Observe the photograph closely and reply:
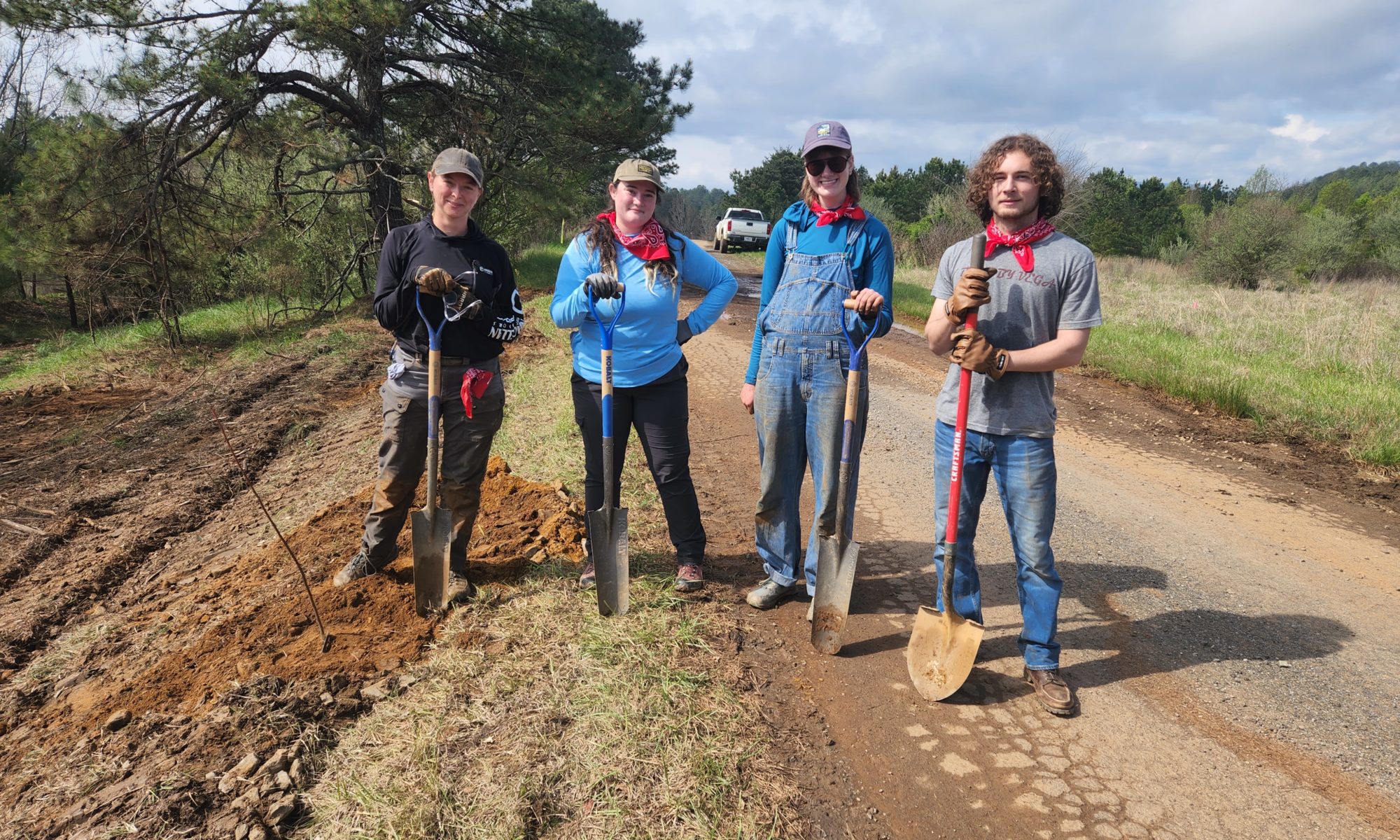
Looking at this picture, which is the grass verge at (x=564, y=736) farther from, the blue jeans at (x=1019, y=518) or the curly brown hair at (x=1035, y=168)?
the curly brown hair at (x=1035, y=168)

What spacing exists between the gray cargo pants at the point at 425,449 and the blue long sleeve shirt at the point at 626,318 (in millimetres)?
468

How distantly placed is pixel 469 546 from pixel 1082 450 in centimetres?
531

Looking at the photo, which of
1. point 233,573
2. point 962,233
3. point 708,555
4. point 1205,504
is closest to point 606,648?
point 708,555

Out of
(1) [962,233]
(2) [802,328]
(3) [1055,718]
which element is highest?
(1) [962,233]

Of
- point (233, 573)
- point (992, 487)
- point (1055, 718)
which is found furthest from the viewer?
point (992, 487)

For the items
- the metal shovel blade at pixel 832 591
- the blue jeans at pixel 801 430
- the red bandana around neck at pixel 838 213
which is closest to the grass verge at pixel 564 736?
the metal shovel blade at pixel 832 591

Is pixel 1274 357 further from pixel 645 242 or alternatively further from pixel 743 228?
pixel 743 228

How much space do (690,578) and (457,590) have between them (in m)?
1.15

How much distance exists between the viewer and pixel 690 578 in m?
3.78

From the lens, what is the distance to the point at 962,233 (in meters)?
23.7

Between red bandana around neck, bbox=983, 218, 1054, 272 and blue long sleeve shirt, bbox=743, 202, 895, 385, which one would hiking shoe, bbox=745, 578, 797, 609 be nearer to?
blue long sleeve shirt, bbox=743, 202, 895, 385

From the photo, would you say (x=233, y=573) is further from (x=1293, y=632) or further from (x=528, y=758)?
(x=1293, y=632)

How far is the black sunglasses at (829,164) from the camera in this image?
3148mm

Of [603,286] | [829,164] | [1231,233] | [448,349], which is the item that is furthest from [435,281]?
[1231,233]
